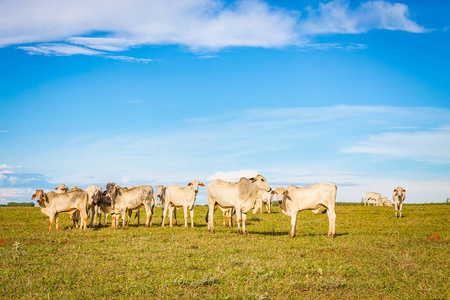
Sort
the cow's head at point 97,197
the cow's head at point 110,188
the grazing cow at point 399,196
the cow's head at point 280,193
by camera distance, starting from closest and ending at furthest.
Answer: the cow's head at point 280,193, the cow's head at point 110,188, the cow's head at point 97,197, the grazing cow at point 399,196

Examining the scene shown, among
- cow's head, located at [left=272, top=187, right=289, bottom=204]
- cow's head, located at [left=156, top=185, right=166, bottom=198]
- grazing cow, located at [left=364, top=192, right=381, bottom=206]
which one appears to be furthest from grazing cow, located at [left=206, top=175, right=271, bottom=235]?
grazing cow, located at [left=364, top=192, right=381, bottom=206]

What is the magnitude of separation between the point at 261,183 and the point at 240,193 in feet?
4.62

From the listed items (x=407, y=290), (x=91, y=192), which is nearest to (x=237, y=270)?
(x=407, y=290)

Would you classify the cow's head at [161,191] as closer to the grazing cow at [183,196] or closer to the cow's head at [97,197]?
the grazing cow at [183,196]

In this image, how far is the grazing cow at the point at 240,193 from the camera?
71.3ft

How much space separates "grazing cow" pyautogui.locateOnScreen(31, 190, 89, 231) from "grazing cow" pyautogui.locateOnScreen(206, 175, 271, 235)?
27.1ft

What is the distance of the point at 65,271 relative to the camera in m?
12.7

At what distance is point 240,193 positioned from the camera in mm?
21797

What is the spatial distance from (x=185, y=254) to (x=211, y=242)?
304 centimetres

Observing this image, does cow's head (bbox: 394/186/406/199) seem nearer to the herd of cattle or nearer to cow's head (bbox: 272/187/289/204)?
the herd of cattle

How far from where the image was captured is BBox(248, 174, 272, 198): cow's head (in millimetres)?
21945

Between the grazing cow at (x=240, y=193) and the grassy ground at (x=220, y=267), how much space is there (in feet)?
6.25

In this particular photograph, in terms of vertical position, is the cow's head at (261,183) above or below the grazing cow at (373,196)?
above

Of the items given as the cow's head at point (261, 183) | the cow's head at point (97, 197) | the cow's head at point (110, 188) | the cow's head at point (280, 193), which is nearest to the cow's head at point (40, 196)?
the cow's head at point (97, 197)
